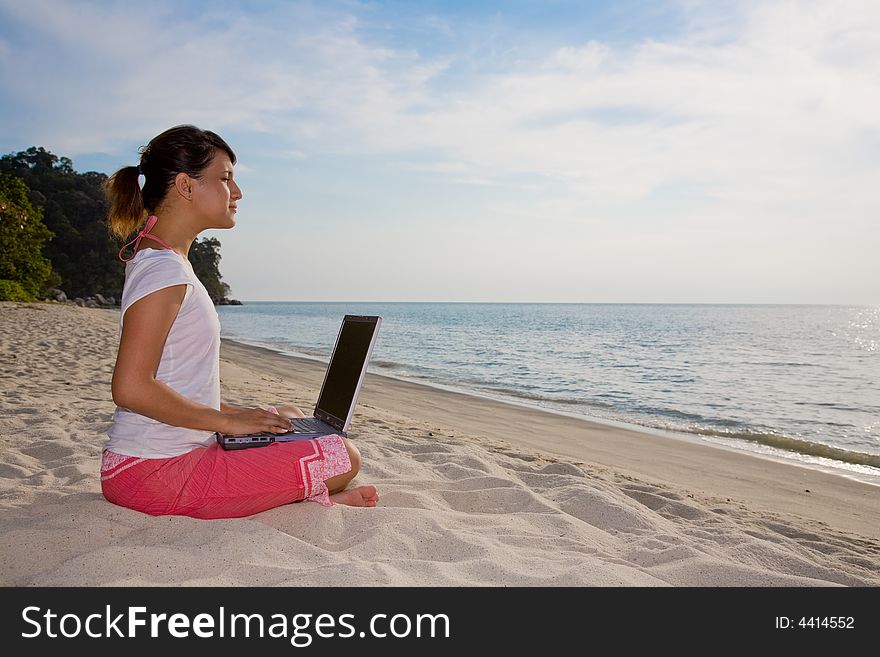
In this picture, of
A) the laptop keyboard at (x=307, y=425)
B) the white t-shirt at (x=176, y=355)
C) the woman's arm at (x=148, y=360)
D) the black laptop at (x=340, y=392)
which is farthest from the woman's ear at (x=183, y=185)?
the laptop keyboard at (x=307, y=425)

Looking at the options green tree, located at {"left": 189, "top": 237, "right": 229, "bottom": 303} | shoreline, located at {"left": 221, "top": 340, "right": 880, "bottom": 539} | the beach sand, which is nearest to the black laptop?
the beach sand

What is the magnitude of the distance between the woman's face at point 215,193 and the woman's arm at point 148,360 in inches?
17.5

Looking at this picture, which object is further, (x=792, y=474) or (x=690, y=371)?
(x=690, y=371)

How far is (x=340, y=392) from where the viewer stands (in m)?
3.72

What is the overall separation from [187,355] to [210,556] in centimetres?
83

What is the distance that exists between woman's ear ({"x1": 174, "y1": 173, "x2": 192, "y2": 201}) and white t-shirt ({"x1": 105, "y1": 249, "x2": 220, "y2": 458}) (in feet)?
0.97

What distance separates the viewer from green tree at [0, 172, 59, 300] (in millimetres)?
32438

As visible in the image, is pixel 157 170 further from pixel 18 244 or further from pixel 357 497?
pixel 18 244

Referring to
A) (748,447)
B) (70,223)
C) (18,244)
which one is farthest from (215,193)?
(70,223)
